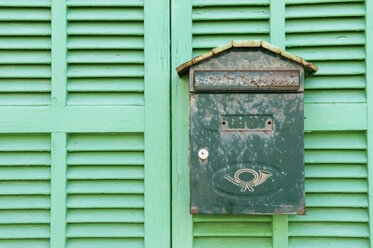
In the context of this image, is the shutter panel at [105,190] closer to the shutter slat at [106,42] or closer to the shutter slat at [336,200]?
the shutter slat at [106,42]

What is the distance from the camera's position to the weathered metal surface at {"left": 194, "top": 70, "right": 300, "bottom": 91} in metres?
1.55

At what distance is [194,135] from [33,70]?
0.85m

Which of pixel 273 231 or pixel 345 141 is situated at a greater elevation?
pixel 345 141

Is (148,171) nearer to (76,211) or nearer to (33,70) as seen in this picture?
(76,211)

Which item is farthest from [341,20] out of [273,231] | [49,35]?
[49,35]

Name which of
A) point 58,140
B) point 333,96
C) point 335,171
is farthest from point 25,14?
point 335,171

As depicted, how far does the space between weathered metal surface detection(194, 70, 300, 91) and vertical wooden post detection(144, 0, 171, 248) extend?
23 cm

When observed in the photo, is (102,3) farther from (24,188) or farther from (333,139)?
(333,139)

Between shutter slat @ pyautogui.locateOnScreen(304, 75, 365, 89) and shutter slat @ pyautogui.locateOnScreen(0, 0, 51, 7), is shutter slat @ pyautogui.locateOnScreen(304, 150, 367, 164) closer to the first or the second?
shutter slat @ pyautogui.locateOnScreen(304, 75, 365, 89)

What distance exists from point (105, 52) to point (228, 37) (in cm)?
60

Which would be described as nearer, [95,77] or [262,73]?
[262,73]

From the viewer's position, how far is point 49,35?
1.74 meters

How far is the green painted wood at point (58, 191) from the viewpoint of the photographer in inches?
66.5

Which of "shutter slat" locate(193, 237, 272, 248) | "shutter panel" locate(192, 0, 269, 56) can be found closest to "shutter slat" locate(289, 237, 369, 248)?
"shutter slat" locate(193, 237, 272, 248)
